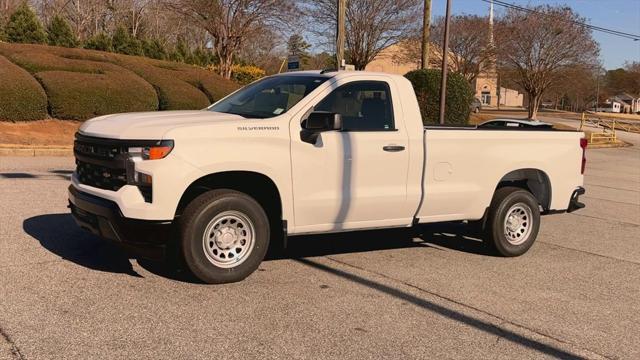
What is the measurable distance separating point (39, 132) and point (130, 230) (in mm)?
12681

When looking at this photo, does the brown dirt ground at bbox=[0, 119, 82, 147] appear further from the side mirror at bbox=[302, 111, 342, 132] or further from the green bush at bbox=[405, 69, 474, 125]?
the green bush at bbox=[405, 69, 474, 125]

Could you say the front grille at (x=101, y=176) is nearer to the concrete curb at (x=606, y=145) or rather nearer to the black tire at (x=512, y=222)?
the black tire at (x=512, y=222)

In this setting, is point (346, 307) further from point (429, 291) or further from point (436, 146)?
point (436, 146)

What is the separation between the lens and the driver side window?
19.4 feet

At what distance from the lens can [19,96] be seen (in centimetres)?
1588

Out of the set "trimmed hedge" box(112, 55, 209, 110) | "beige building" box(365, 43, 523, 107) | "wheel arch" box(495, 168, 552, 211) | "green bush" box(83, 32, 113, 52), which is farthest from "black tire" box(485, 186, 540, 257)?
"green bush" box(83, 32, 113, 52)

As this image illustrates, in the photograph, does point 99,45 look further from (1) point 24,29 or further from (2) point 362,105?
(2) point 362,105

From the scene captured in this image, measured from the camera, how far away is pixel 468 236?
7.96 metres

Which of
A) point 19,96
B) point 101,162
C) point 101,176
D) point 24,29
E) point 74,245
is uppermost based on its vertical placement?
point 24,29

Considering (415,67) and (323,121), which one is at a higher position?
(415,67)

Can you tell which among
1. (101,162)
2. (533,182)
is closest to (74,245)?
(101,162)

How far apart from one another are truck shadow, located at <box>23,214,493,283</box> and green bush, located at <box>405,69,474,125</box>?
47.3 ft

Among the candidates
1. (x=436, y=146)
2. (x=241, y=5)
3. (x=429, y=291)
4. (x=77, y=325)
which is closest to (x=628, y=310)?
(x=429, y=291)

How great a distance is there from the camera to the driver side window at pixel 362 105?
233 inches
